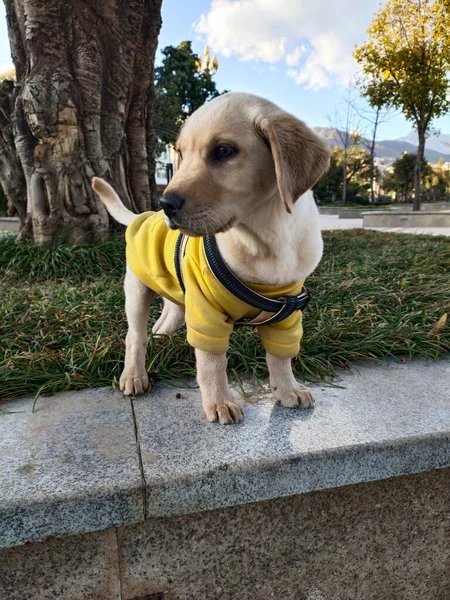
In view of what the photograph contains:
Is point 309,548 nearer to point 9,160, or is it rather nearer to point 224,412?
point 224,412

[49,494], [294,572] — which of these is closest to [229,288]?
[49,494]

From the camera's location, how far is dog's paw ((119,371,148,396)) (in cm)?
194

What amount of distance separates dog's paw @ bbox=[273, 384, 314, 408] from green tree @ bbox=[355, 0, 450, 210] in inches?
682

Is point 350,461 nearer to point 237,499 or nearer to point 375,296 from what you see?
point 237,499

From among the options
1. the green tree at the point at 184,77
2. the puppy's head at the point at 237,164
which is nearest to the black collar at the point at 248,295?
the puppy's head at the point at 237,164

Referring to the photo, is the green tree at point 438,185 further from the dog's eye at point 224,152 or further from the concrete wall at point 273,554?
the dog's eye at point 224,152

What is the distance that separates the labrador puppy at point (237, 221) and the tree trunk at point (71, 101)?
8.22ft

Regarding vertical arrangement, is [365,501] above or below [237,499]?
below

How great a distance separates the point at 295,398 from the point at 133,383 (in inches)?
27.6

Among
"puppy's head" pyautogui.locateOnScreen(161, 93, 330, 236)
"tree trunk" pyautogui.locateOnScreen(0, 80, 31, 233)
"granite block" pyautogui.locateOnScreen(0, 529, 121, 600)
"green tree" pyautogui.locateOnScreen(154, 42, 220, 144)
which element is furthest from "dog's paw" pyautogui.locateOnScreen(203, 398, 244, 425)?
"green tree" pyautogui.locateOnScreen(154, 42, 220, 144)

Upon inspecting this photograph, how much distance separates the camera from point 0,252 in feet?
13.7

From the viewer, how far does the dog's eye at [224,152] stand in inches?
58.1

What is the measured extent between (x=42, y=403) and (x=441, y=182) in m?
57.4

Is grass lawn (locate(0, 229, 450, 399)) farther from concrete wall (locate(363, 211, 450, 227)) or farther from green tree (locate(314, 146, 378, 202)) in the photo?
green tree (locate(314, 146, 378, 202))
